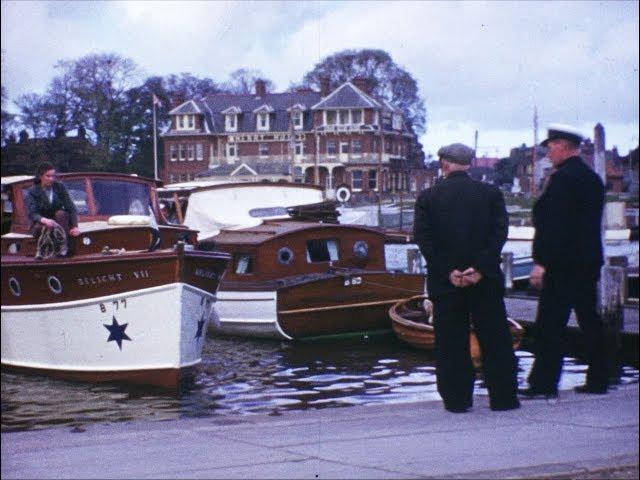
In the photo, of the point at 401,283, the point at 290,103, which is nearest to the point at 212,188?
the point at 401,283

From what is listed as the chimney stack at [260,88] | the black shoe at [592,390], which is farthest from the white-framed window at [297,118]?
the black shoe at [592,390]

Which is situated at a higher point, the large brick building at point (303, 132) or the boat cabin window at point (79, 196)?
the large brick building at point (303, 132)

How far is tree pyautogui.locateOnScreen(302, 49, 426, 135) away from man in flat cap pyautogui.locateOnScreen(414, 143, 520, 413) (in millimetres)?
804

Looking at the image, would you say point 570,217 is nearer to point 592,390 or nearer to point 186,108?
point 592,390

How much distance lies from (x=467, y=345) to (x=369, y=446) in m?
0.84

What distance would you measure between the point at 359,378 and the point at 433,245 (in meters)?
7.27

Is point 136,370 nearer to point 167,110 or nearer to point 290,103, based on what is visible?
point 290,103

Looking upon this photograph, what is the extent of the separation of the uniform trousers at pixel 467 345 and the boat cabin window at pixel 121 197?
3.67 m

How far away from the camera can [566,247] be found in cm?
337

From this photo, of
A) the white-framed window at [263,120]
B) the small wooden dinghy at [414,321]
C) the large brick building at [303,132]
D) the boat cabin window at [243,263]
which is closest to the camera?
the large brick building at [303,132]

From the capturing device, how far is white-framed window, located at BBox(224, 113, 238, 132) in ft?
18.4

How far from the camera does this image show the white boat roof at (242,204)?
1491 cm

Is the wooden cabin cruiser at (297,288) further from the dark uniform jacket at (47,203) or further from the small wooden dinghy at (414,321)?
the dark uniform jacket at (47,203)

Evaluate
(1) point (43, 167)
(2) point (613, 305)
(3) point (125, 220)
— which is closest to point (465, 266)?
(1) point (43, 167)
